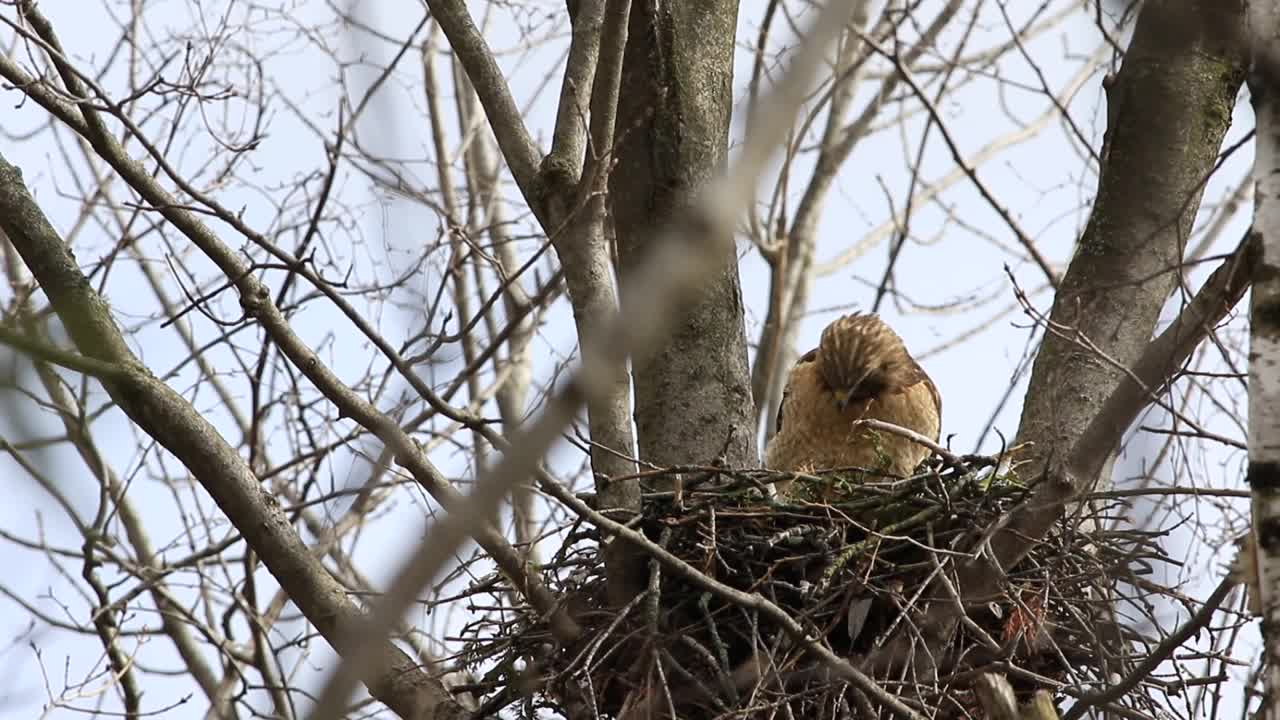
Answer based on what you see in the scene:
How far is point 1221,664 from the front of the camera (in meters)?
3.93

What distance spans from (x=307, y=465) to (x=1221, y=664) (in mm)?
5577

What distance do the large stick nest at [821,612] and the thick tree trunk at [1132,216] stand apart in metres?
0.48

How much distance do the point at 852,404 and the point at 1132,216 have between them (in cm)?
138

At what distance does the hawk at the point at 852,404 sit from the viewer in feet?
18.9

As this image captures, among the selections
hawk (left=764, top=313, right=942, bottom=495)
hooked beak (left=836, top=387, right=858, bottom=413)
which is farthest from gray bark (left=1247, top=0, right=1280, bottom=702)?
hooked beak (left=836, top=387, right=858, bottom=413)

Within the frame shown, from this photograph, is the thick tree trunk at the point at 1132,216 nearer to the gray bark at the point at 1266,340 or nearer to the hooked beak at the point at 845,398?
the hooked beak at the point at 845,398

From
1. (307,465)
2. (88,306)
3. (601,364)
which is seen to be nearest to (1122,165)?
(88,306)

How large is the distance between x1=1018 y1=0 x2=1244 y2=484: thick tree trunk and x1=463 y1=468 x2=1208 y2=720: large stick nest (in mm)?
482

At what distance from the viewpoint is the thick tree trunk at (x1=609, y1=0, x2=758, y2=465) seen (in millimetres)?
4996

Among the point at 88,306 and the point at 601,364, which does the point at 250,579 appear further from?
the point at 601,364

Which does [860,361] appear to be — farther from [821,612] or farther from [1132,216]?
[821,612]

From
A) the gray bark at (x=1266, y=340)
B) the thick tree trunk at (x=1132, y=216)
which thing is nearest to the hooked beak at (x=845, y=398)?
the thick tree trunk at (x=1132, y=216)

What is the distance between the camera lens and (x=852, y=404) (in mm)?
5801

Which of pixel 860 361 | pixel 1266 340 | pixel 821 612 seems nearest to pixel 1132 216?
pixel 860 361
